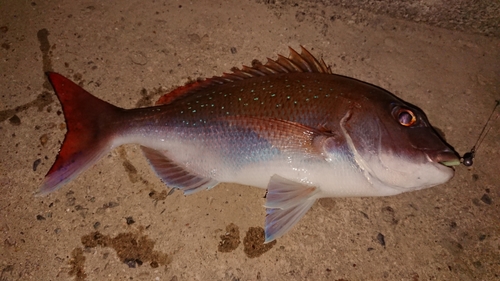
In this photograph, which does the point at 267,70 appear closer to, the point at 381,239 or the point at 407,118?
the point at 407,118

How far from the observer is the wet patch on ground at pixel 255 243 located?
2.13m

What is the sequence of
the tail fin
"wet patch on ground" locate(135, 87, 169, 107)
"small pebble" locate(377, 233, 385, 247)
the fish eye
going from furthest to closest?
"wet patch on ground" locate(135, 87, 169, 107) → "small pebble" locate(377, 233, 385, 247) → the tail fin → the fish eye

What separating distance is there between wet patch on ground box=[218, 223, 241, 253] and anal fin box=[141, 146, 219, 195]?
317mm

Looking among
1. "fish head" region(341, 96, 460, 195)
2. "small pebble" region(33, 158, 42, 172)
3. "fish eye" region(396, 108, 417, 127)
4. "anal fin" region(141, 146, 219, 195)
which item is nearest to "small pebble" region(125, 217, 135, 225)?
"anal fin" region(141, 146, 219, 195)

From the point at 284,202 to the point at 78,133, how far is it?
1.28 m

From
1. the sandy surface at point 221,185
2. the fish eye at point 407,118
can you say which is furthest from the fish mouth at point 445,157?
the sandy surface at point 221,185

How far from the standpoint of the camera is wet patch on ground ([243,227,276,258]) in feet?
6.98

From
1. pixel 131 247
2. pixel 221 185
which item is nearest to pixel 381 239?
pixel 221 185

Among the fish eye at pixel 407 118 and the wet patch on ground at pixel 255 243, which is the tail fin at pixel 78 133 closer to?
the wet patch on ground at pixel 255 243

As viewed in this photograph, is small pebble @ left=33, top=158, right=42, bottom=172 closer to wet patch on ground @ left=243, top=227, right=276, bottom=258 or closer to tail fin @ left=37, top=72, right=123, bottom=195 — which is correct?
tail fin @ left=37, top=72, right=123, bottom=195

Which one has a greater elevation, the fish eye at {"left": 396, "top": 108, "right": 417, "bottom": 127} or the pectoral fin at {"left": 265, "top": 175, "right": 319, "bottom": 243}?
the fish eye at {"left": 396, "top": 108, "right": 417, "bottom": 127}

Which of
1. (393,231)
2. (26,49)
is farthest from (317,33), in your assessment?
(26,49)

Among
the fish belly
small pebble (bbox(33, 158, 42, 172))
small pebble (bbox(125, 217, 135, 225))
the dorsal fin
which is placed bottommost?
small pebble (bbox(125, 217, 135, 225))

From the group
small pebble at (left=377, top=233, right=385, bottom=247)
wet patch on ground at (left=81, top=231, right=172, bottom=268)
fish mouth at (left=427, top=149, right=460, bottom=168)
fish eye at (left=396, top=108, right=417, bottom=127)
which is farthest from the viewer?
small pebble at (left=377, top=233, right=385, bottom=247)
